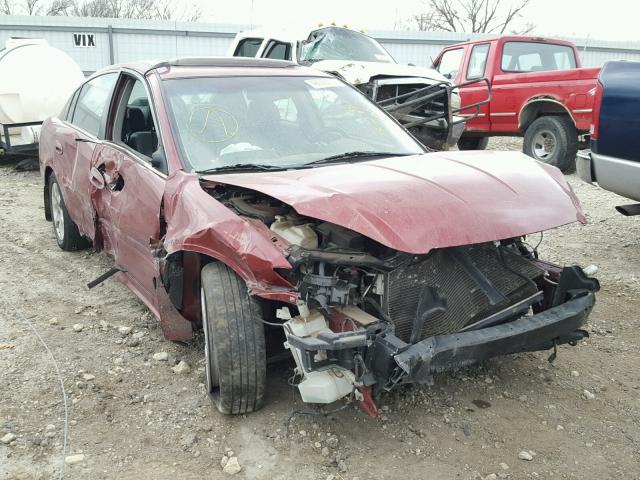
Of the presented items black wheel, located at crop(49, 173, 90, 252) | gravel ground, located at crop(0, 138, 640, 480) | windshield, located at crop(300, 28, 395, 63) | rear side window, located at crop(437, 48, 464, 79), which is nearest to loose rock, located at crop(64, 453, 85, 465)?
gravel ground, located at crop(0, 138, 640, 480)

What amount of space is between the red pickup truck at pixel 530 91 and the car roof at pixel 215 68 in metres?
5.44

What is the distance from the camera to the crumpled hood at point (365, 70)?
7.72 m

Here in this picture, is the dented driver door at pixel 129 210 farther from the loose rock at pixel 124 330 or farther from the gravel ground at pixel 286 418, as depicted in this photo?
the gravel ground at pixel 286 418

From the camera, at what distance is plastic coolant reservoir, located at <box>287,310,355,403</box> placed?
262cm

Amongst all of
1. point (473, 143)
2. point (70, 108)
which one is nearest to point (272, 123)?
point (70, 108)

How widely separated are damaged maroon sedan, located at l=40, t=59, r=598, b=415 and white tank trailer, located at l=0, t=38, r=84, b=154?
6.22m

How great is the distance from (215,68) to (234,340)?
6.62 ft

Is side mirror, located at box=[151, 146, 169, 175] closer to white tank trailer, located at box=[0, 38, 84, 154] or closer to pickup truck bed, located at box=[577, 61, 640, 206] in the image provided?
pickup truck bed, located at box=[577, 61, 640, 206]

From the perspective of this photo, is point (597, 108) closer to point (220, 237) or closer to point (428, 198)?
A: point (428, 198)

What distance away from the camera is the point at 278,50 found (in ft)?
29.2

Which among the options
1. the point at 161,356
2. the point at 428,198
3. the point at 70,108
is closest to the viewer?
the point at 428,198

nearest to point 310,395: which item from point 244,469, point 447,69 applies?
point 244,469

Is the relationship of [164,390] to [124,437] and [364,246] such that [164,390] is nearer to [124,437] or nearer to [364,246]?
[124,437]

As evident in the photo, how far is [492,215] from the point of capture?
8.96 feet
